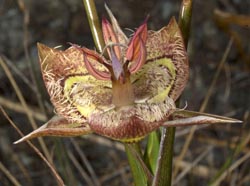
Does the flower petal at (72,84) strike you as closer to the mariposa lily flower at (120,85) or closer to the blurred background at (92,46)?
the mariposa lily flower at (120,85)

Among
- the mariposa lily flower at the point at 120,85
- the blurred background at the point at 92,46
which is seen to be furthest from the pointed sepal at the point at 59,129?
the blurred background at the point at 92,46

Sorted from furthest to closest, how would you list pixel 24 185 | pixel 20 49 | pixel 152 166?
1. pixel 20 49
2. pixel 24 185
3. pixel 152 166

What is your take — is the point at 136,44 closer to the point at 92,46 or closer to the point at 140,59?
the point at 140,59

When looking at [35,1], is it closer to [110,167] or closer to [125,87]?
[110,167]

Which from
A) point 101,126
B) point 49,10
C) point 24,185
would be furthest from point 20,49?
point 101,126

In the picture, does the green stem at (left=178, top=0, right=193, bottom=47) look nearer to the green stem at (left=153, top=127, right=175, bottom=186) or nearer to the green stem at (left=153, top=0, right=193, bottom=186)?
the green stem at (left=153, top=0, right=193, bottom=186)

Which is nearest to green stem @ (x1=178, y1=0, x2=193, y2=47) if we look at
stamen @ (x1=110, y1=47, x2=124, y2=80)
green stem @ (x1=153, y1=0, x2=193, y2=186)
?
green stem @ (x1=153, y1=0, x2=193, y2=186)

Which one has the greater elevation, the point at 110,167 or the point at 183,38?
the point at 183,38
